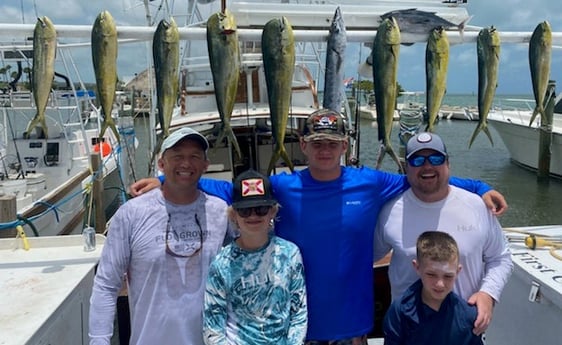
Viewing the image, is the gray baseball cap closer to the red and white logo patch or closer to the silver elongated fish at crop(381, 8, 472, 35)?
the red and white logo patch

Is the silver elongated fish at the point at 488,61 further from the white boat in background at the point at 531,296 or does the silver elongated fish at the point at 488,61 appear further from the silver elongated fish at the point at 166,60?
the silver elongated fish at the point at 166,60

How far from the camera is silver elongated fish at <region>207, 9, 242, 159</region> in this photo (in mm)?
2586

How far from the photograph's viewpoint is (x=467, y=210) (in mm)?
2328

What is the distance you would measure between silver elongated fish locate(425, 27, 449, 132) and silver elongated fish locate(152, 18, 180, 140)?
58.4 inches

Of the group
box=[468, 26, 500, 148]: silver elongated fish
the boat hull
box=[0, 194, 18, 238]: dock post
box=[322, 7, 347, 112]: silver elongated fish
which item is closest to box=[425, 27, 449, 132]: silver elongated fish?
box=[468, 26, 500, 148]: silver elongated fish

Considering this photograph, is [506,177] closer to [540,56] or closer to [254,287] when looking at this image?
[540,56]

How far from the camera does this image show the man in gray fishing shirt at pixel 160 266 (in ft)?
6.93

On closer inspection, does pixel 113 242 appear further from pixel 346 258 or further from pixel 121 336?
pixel 121 336

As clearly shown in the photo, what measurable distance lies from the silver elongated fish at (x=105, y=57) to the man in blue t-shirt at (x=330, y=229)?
63cm

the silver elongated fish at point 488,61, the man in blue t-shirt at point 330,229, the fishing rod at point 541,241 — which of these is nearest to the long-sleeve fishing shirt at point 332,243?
the man in blue t-shirt at point 330,229

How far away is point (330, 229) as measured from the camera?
227 centimetres

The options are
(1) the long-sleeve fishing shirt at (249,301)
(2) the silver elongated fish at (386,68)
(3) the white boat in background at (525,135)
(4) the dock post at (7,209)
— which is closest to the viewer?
(1) the long-sleeve fishing shirt at (249,301)

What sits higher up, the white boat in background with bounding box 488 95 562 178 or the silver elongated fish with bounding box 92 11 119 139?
the silver elongated fish with bounding box 92 11 119 139

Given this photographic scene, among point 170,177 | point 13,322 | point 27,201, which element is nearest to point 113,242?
point 170,177
